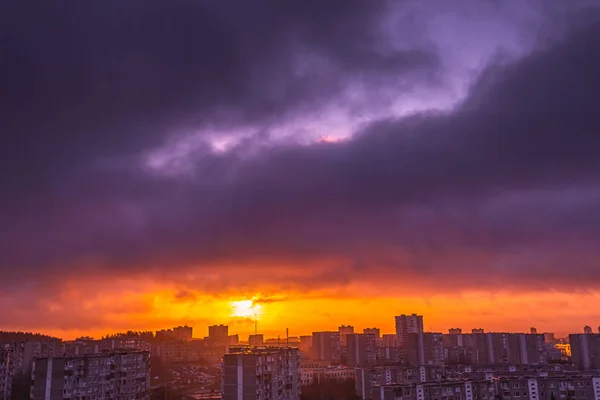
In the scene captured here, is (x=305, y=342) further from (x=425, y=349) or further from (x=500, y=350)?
(x=500, y=350)

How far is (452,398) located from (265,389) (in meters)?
12.8

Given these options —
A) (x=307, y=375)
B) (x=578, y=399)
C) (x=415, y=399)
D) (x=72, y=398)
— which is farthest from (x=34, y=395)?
(x=307, y=375)

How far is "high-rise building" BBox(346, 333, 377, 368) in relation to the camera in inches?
3537

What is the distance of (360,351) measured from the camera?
90312mm

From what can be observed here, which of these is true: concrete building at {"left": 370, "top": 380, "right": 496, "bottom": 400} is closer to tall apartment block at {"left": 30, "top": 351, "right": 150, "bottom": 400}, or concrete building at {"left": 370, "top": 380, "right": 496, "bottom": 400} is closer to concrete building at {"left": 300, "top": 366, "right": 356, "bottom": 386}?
tall apartment block at {"left": 30, "top": 351, "right": 150, "bottom": 400}

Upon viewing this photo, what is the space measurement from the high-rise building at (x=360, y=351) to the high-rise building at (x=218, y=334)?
50.3 m

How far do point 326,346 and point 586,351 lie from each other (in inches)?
2149

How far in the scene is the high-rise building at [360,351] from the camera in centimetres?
8983

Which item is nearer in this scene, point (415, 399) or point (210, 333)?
point (415, 399)

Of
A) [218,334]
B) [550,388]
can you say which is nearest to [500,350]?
[550,388]

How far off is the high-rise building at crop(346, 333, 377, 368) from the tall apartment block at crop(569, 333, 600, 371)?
97.4 ft

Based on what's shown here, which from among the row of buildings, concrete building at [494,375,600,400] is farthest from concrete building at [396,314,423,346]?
concrete building at [494,375,600,400]

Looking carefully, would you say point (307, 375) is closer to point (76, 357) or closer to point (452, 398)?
point (452, 398)

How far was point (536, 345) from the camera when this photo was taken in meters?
78.6
